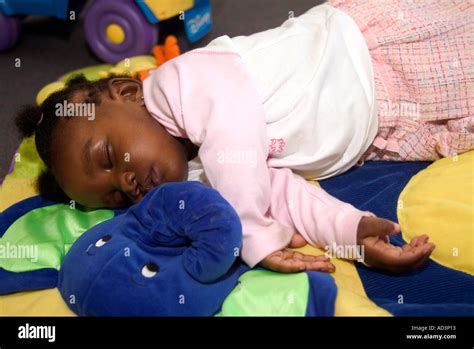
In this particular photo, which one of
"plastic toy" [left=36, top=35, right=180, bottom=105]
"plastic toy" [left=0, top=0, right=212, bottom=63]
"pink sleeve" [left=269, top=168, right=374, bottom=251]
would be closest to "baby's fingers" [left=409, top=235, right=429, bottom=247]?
"pink sleeve" [left=269, top=168, right=374, bottom=251]

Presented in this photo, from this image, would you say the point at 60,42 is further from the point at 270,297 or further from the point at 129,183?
the point at 270,297

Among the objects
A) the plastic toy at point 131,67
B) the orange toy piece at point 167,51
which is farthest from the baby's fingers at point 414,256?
the orange toy piece at point 167,51

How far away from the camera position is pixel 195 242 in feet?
3.27

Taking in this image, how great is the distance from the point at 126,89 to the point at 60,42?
117 cm

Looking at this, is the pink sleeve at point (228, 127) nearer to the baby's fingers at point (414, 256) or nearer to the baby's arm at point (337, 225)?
the baby's arm at point (337, 225)

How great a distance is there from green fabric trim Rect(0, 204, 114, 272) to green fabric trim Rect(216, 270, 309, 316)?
0.40 m

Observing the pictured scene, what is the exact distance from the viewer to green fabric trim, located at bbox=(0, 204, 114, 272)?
3.84ft

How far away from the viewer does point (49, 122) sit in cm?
123

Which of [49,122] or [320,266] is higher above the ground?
[49,122]

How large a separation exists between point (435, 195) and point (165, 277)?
1.96ft

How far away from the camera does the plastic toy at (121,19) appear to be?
198 cm

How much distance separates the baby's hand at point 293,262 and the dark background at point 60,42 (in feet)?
3.58

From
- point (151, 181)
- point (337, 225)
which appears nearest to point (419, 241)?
point (337, 225)
